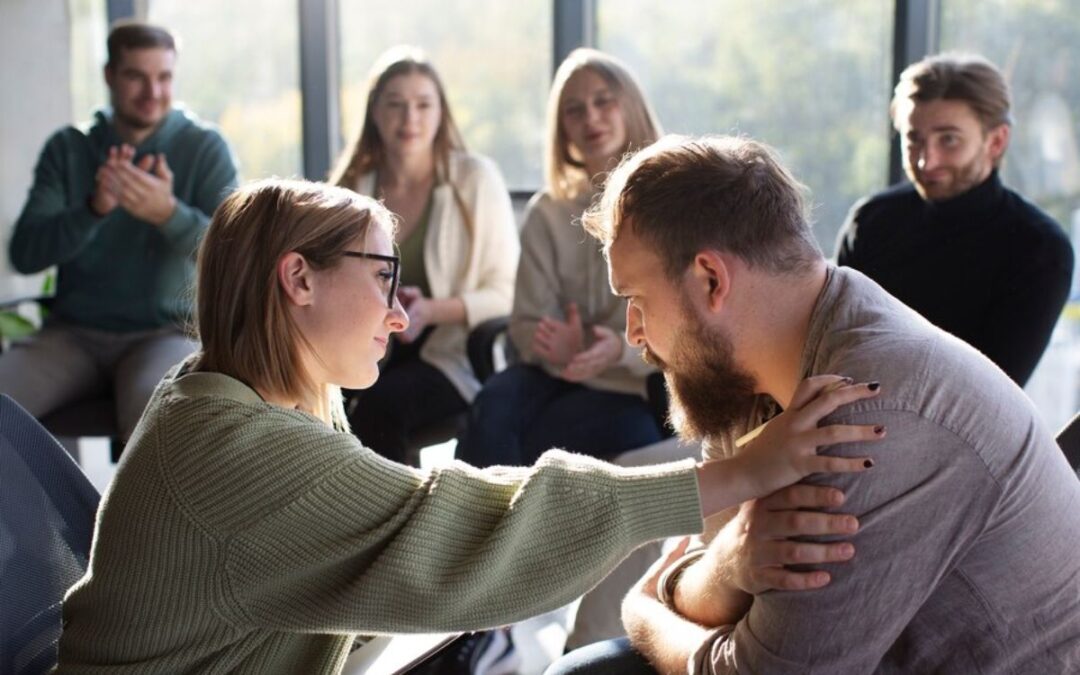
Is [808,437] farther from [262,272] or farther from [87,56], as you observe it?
[87,56]

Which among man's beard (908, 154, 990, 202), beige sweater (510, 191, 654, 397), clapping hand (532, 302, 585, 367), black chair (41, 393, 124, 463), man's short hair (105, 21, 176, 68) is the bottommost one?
black chair (41, 393, 124, 463)

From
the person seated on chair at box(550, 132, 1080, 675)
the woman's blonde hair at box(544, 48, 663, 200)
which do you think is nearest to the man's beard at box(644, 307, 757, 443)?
the person seated on chair at box(550, 132, 1080, 675)

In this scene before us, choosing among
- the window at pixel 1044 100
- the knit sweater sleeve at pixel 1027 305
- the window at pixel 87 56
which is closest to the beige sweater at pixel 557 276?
the knit sweater sleeve at pixel 1027 305

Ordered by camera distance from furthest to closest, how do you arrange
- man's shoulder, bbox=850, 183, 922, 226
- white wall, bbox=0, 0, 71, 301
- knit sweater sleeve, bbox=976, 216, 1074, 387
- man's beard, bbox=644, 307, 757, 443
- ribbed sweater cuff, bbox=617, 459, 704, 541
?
white wall, bbox=0, 0, 71, 301 < man's shoulder, bbox=850, 183, 922, 226 < knit sweater sleeve, bbox=976, 216, 1074, 387 < man's beard, bbox=644, 307, 757, 443 < ribbed sweater cuff, bbox=617, 459, 704, 541

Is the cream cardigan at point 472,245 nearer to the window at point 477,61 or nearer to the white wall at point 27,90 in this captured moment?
the window at point 477,61

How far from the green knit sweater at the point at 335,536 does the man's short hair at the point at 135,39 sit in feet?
8.33

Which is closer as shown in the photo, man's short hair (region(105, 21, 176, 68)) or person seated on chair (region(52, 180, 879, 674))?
person seated on chair (region(52, 180, 879, 674))

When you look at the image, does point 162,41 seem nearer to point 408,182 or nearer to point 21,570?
point 408,182

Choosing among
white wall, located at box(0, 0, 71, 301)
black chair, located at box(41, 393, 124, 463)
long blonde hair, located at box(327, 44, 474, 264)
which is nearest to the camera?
black chair, located at box(41, 393, 124, 463)

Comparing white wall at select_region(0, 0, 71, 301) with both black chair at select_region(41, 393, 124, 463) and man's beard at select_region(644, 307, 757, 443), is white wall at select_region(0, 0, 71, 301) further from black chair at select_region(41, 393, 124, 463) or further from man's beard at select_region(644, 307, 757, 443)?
man's beard at select_region(644, 307, 757, 443)

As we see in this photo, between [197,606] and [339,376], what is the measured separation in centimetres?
38

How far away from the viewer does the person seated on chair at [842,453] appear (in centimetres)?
144

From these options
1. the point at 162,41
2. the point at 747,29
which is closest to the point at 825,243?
the point at 747,29

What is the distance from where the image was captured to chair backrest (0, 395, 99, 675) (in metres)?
1.73
